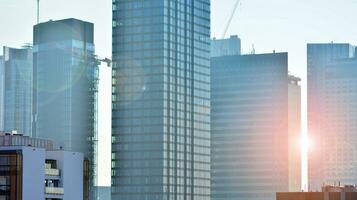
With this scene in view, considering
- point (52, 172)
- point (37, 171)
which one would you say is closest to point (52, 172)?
point (52, 172)

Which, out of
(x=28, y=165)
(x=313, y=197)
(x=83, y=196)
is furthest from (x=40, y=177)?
(x=313, y=197)

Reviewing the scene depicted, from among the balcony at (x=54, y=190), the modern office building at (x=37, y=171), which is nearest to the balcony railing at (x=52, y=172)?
the modern office building at (x=37, y=171)

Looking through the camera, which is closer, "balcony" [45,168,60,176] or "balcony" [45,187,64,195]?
"balcony" [45,187,64,195]

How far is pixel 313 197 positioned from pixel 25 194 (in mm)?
69160

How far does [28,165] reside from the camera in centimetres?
15100

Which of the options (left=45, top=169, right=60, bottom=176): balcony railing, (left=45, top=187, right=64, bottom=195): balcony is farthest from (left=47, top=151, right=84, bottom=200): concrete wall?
(left=45, top=169, right=60, bottom=176): balcony railing

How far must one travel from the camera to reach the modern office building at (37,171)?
15000 centimetres

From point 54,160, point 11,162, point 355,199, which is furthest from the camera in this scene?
point 355,199

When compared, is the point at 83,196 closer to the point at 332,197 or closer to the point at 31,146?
the point at 31,146

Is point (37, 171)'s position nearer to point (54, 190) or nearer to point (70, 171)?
point (54, 190)

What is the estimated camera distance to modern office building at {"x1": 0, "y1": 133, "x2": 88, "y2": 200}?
150 m

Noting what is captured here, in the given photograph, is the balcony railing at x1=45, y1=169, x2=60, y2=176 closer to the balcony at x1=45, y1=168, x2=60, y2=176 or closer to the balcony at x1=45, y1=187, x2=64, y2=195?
the balcony at x1=45, y1=168, x2=60, y2=176

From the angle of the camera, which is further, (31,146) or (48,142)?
(48,142)

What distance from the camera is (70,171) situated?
160 meters
